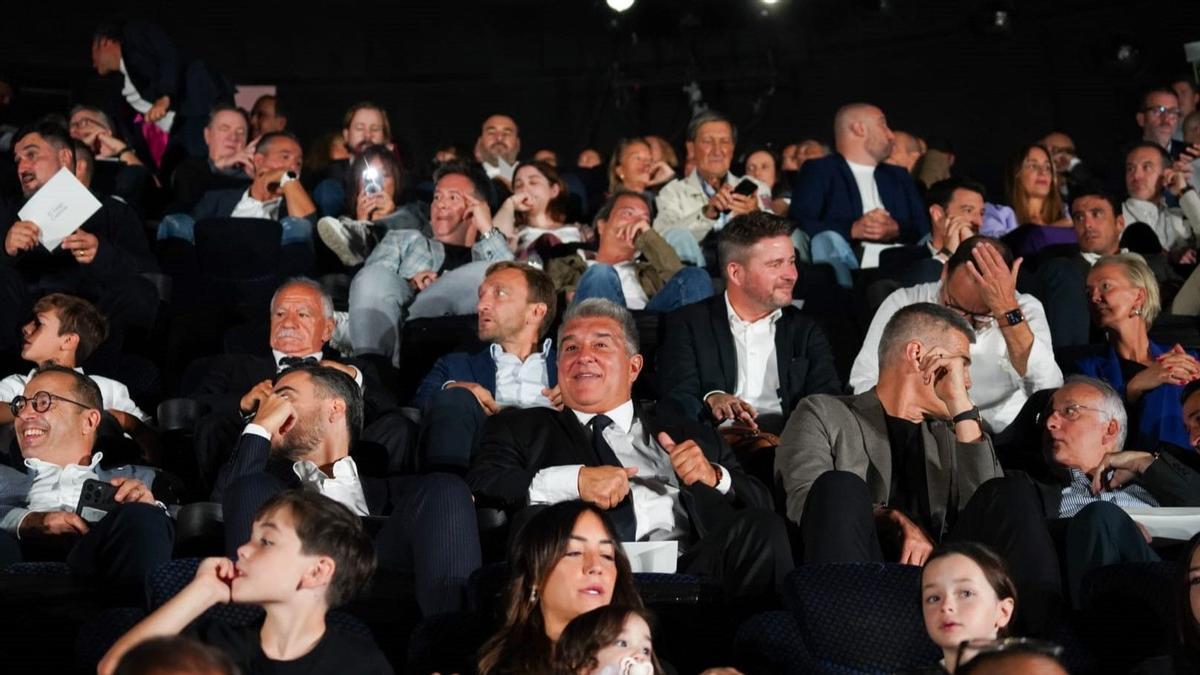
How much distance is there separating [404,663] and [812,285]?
3002 millimetres

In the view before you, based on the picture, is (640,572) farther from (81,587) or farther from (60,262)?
(60,262)

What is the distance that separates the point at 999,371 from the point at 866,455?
982 millimetres

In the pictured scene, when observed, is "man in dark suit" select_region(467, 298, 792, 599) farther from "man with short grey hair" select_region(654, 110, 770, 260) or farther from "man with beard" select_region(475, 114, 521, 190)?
"man with beard" select_region(475, 114, 521, 190)

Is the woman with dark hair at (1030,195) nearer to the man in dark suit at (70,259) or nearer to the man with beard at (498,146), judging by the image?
the man with beard at (498,146)

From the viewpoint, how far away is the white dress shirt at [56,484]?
13.3ft

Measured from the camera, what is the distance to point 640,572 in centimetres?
342

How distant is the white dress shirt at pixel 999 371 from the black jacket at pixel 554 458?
88 cm

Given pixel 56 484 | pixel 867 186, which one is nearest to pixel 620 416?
pixel 56 484

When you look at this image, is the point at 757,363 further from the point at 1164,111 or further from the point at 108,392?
the point at 1164,111

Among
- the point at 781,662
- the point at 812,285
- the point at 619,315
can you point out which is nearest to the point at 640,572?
the point at 781,662

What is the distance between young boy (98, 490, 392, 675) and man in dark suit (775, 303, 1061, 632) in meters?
1.00

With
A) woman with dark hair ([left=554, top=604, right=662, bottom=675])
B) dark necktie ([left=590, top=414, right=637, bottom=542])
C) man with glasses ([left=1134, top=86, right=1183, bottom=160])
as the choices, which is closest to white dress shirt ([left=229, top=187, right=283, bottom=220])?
dark necktie ([left=590, top=414, right=637, bottom=542])

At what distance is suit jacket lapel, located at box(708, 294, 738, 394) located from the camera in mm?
4953

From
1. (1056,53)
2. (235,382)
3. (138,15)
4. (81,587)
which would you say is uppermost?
(138,15)
